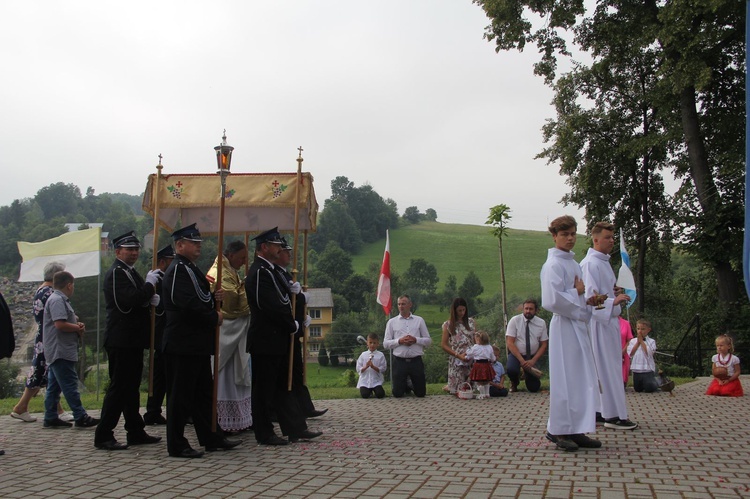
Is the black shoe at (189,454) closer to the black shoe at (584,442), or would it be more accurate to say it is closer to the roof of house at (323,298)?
the black shoe at (584,442)

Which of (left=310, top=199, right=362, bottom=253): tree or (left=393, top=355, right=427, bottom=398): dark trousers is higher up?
(left=310, top=199, right=362, bottom=253): tree

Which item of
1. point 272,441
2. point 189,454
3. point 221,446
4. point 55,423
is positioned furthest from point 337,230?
point 189,454

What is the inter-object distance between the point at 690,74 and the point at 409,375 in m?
13.8

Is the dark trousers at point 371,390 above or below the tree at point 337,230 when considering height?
below

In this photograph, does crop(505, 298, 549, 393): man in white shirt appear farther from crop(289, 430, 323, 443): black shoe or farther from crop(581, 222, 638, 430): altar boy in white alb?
crop(289, 430, 323, 443): black shoe

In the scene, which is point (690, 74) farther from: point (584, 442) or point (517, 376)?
point (584, 442)

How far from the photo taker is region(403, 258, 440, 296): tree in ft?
253

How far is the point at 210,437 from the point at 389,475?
230 cm

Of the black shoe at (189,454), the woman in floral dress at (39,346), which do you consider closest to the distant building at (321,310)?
the woman in floral dress at (39,346)

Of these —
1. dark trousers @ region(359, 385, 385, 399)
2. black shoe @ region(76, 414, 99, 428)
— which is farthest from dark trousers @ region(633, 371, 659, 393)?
black shoe @ region(76, 414, 99, 428)

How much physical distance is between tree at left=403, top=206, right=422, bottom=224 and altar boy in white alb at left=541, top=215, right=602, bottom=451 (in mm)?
106489

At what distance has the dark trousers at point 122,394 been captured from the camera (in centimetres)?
754

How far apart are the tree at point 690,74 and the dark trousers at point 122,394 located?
18.3m

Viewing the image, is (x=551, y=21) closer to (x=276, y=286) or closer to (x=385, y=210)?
(x=276, y=286)
